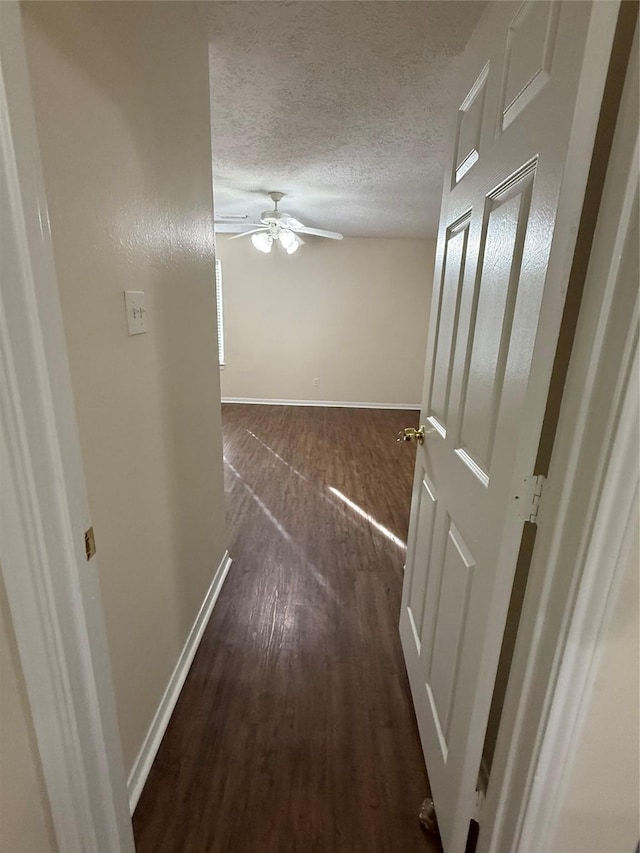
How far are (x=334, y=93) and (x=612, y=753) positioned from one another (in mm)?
2389

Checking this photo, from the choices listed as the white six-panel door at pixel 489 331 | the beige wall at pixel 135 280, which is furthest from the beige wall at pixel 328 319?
the white six-panel door at pixel 489 331

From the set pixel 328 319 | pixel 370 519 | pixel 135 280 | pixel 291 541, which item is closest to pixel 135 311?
pixel 135 280

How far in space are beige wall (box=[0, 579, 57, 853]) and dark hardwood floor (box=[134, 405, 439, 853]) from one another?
0.59m

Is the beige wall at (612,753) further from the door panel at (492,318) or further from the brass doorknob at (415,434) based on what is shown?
the brass doorknob at (415,434)

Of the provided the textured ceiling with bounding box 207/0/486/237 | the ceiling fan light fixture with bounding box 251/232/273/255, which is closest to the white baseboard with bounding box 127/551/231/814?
the textured ceiling with bounding box 207/0/486/237

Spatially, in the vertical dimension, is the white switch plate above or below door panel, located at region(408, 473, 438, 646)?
above

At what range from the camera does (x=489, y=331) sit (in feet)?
3.10

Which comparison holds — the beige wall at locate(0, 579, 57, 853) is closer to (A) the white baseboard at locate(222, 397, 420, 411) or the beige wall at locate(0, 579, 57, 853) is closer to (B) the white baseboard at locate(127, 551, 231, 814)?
(B) the white baseboard at locate(127, 551, 231, 814)

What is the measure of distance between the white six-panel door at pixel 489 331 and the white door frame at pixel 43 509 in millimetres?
784

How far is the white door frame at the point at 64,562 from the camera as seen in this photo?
580mm

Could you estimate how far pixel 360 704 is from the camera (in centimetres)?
157

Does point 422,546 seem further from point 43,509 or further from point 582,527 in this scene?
point 43,509

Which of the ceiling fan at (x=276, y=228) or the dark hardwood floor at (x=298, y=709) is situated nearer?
the dark hardwood floor at (x=298, y=709)

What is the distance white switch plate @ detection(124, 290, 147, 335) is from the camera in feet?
3.56
